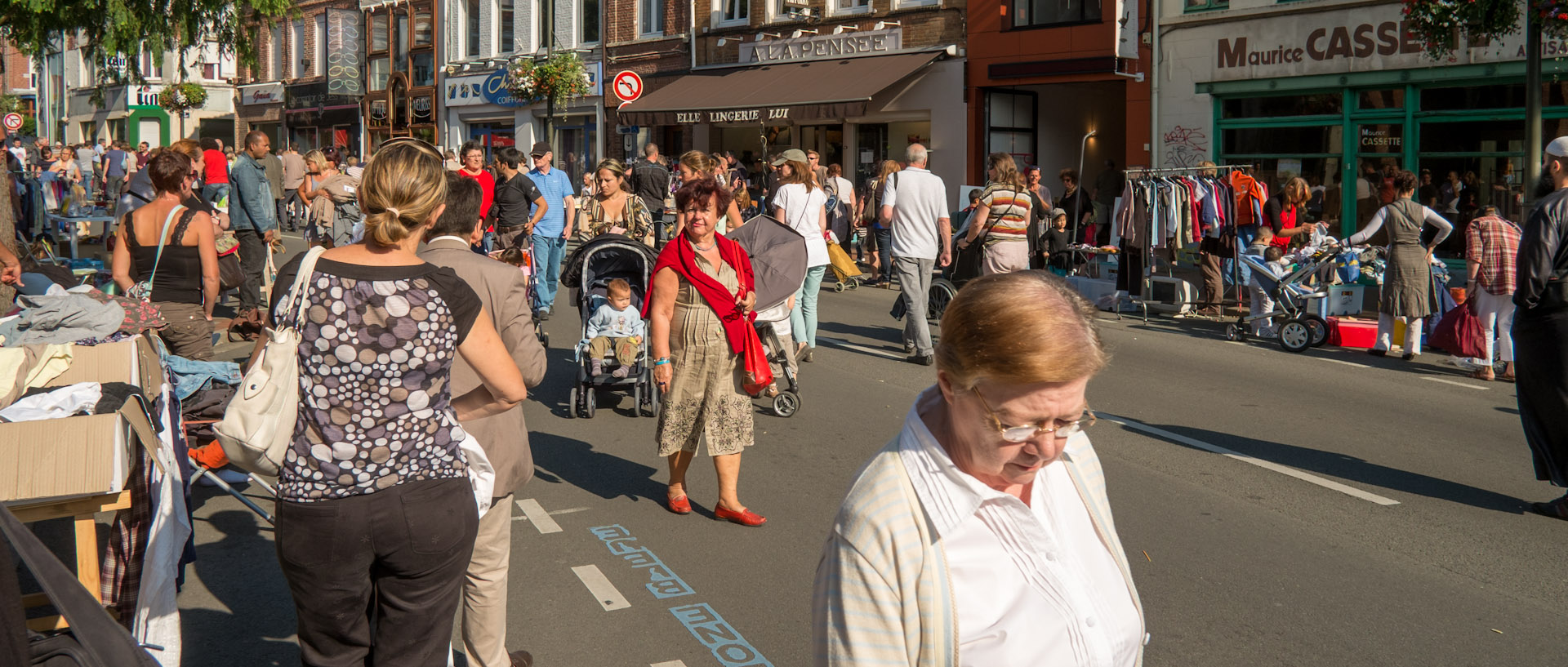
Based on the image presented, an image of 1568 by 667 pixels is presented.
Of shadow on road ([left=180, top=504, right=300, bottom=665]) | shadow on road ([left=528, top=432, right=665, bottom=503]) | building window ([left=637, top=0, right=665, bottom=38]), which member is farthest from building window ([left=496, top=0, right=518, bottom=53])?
shadow on road ([left=180, top=504, right=300, bottom=665])

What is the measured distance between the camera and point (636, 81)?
26641 mm

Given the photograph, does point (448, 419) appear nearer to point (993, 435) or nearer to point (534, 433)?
point (993, 435)

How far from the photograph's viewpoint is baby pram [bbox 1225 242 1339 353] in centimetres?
1254

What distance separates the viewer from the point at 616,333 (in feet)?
30.6

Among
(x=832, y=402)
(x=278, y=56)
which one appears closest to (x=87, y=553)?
(x=832, y=402)

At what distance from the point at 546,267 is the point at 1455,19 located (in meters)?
10.3

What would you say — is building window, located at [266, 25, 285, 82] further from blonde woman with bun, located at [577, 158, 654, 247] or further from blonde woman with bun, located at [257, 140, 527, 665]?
blonde woman with bun, located at [257, 140, 527, 665]

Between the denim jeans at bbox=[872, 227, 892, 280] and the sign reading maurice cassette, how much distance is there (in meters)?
6.15

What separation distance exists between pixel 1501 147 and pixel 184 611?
17.0m

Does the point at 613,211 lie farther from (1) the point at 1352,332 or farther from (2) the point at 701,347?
(1) the point at 1352,332

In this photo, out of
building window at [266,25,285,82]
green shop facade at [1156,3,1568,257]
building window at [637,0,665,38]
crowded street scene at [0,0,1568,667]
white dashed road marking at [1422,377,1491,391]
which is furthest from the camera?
building window at [266,25,285,82]

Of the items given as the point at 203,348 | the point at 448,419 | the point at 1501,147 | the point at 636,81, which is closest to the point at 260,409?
the point at 448,419

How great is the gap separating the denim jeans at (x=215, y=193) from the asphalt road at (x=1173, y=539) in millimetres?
7025

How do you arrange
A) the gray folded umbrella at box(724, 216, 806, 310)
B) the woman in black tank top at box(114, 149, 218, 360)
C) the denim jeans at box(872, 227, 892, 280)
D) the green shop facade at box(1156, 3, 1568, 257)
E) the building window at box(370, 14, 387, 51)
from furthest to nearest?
the building window at box(370, 14, 387, 51)
the denim jeans at box(872, 227, 892, 280)
the green shop facade at box(1156, 3, 1568, 257)
the gray folded umbrella at box(724, 216, 806, 310)
the woman in black tank top at box(114, 149, 218, 360)
